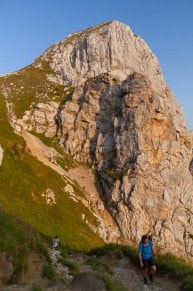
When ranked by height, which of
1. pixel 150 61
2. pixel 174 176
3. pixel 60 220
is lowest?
pixel 60 220

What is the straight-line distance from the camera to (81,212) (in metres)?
59.9

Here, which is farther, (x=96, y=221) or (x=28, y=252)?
(x=96, y=221)

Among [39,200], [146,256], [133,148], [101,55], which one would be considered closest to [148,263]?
[146,256]

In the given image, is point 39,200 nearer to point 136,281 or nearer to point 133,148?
point 133,148

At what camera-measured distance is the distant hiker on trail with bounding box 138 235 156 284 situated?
19906 millimetres

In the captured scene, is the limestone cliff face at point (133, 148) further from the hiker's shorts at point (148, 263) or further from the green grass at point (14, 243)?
the green grass at point (14, 243)

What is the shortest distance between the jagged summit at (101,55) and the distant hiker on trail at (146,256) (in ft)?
314

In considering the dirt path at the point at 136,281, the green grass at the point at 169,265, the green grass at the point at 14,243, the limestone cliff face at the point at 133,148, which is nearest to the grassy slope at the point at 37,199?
the limestone cliff face at the point at 133,148

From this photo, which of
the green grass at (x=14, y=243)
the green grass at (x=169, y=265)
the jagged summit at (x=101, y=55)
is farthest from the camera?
the jagged summit at (x=101, y=55)

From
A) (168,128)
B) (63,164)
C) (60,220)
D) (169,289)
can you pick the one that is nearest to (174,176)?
(168,128)

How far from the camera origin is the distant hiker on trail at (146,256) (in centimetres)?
1991

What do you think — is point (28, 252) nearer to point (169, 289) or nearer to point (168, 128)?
point (169, 289)

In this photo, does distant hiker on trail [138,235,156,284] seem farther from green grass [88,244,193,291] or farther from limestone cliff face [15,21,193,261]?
limestone cliff face [15,21,193,261]

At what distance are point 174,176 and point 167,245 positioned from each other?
49.6 ft
